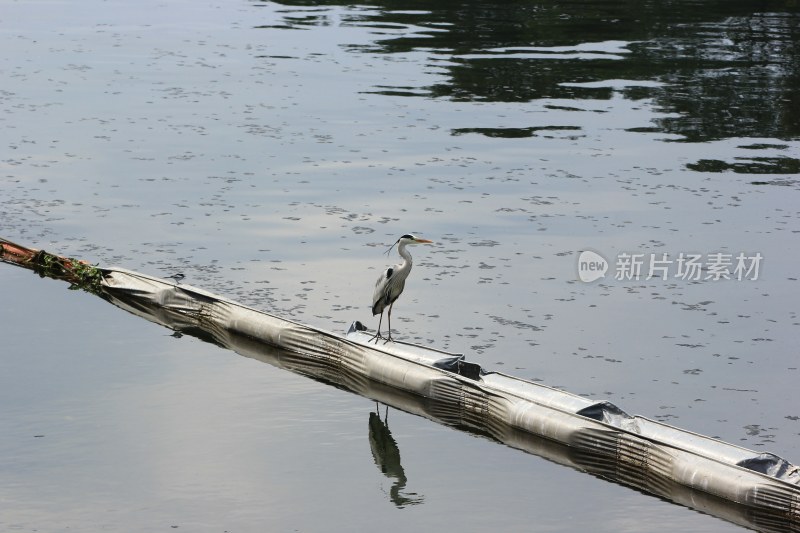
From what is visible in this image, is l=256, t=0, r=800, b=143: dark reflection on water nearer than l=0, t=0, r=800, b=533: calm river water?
No

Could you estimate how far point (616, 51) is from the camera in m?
36.7

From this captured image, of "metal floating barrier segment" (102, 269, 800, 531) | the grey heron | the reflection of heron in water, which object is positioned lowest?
the reflection of heron in water

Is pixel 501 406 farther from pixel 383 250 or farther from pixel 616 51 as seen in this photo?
pixel 616 51

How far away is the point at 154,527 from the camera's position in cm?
1113

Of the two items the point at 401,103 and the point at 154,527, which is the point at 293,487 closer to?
the point at 154,527

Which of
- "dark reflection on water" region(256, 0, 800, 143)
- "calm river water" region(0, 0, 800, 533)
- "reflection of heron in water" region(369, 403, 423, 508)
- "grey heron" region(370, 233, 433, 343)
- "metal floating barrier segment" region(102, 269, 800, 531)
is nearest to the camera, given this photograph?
"metal floating barrier segment" region(102, 269, 800, 531)

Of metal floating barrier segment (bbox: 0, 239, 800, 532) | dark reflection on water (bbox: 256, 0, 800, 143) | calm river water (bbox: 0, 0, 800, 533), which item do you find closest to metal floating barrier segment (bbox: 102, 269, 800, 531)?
metal floating barrier segment (bbox: 0, 239, 800, 532)

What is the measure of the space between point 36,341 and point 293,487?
16.5 ft

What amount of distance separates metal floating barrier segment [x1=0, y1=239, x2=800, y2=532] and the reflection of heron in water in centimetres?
47

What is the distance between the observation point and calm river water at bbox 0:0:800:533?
12.1 metres

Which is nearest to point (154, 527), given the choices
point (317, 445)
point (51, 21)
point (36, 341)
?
point (317, 445)

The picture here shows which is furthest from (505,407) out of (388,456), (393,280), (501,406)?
(393,280)

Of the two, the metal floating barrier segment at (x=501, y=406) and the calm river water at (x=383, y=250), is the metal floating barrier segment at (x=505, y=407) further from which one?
the calm river water at (x=383, y=250)

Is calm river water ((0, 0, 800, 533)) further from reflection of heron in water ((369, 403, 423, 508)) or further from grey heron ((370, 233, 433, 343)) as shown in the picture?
grey heron ((370, 233, 433, 343))
